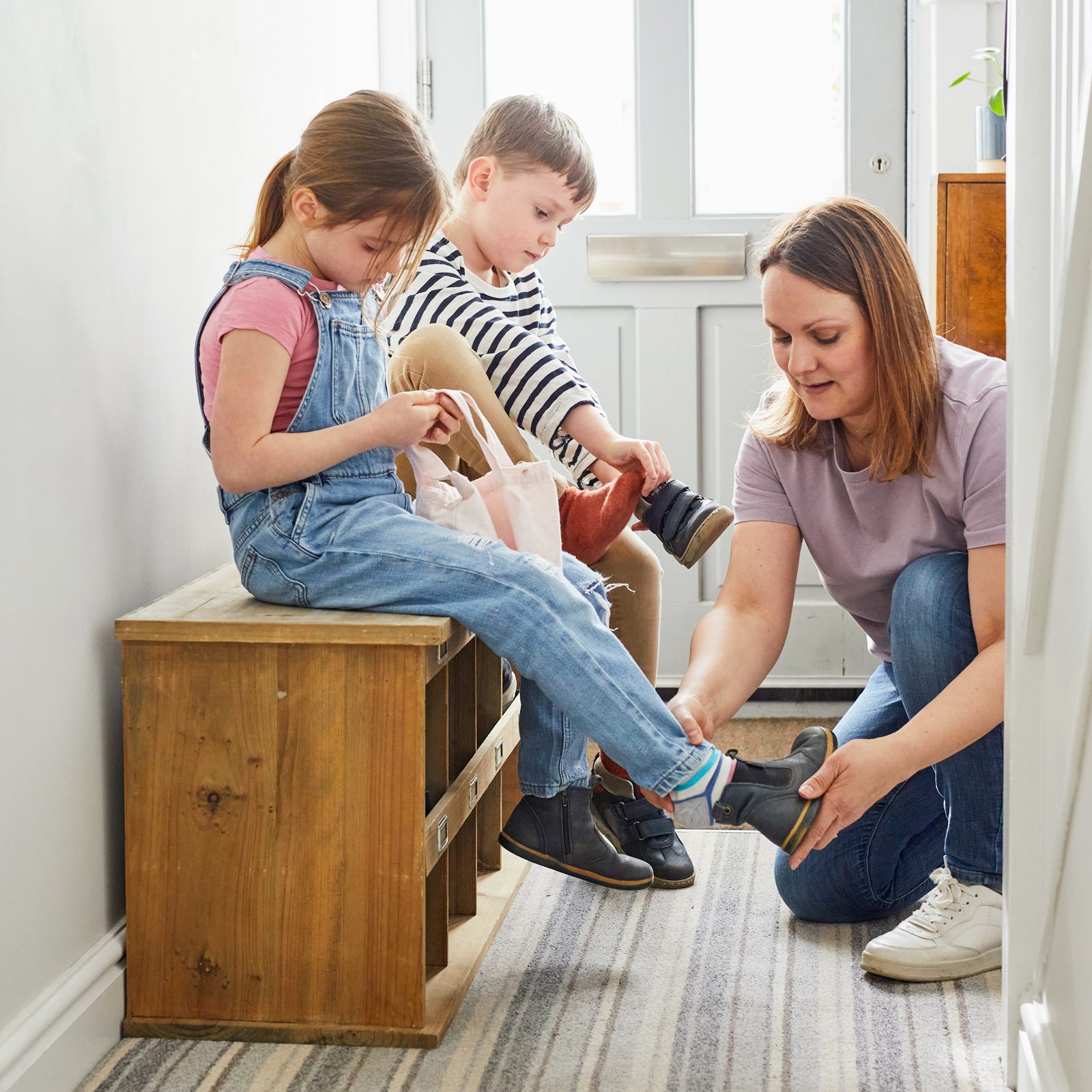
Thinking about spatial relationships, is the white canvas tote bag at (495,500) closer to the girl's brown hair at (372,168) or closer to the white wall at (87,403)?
the girl's brown hair at (372,168)

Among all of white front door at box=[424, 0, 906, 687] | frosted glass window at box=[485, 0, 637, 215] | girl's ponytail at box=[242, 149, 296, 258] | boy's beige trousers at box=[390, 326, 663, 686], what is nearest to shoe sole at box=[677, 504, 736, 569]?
boy's beige trousers at box=[390, 326, 663, 686]

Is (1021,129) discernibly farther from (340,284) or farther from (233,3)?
(233,3)

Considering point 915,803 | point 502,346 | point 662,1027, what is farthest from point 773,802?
point 502,346

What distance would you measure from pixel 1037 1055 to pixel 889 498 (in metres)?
0.64

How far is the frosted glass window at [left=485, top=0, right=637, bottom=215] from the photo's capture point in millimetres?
2619

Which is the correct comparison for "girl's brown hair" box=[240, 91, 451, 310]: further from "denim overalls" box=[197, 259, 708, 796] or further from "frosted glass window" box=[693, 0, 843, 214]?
"frosted glass window" box=[693, 0, 843, 214]

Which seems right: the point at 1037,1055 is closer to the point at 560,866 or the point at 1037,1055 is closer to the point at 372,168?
the point at 560,866

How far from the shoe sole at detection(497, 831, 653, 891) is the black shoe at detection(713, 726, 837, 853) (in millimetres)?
213

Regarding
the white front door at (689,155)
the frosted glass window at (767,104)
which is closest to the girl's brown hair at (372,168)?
the white front door at (689,155)

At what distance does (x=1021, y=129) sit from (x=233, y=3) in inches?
43.1

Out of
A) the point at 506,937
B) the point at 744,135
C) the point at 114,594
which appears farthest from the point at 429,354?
the point at 744,135

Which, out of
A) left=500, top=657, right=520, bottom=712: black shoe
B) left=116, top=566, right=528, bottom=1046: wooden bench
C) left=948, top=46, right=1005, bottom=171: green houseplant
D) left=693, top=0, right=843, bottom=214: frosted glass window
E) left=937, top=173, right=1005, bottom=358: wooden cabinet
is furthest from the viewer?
left=693, top=0, right=843, bottom=214: frosted glass window

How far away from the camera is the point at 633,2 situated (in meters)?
2.60

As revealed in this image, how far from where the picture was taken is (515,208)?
172cm
